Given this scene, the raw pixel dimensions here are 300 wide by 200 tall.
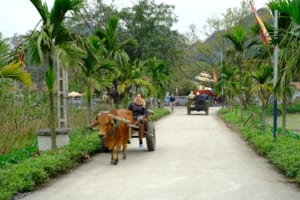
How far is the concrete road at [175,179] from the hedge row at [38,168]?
0.64 feet

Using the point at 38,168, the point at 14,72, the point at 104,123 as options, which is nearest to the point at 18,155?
the point at 104,123

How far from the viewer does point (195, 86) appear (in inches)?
2638

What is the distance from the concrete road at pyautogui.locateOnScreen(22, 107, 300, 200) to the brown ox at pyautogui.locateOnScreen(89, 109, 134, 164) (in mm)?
489

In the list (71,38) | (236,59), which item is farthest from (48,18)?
(236,59)

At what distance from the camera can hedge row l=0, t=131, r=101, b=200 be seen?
7781mm

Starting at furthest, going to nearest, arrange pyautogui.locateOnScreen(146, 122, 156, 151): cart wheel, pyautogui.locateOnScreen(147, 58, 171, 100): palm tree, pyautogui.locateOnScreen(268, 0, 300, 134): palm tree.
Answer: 1. pyautogui.locateOnScreen(147, 58, 171, 100): palm tree
2. pyautogui.locateOnScreen(146, 122, 156, 151): cart wheel
3. pyautogui.locateOnScreen(268, 0, 300, 134): palm tree

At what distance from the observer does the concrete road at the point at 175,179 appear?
7.87 m

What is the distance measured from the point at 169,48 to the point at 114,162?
28382mm

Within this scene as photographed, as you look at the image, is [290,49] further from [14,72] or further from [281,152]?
[14,72]

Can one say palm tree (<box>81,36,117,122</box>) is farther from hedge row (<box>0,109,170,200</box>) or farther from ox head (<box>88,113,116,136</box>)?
ox head (<box>88,113,116,136</box>)

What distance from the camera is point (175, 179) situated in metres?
9.16

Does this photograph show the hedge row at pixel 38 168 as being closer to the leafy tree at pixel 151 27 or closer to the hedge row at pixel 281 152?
the hedge row at pixel 281 152

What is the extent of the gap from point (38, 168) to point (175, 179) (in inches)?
103

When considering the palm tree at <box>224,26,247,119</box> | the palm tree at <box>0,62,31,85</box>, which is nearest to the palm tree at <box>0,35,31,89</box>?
the palm tree at <box>0,62,31,85</box>
